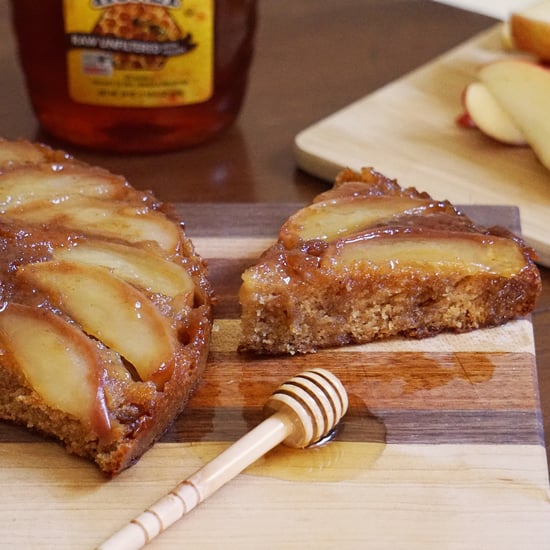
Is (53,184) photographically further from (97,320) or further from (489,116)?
(489,116)

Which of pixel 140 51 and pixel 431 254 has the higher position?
pixel 140 51

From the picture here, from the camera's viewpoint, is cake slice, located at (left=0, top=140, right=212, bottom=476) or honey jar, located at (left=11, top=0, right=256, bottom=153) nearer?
cake slice, located at (left=0, top=140, right=212, bottom=476)

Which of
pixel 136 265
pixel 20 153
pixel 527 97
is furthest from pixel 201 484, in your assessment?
pixel 527 97

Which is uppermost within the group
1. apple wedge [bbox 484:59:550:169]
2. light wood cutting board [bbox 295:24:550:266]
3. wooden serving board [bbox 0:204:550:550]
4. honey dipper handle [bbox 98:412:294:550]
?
apple wedge [bbox 484:59:550:169]

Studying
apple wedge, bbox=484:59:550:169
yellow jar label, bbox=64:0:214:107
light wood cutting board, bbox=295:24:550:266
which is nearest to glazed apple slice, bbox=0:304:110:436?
yellow jar label, bbox=64:0:214:107

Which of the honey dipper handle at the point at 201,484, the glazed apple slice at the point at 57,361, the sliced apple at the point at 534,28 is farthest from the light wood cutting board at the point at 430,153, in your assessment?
the glazed apple slice at the point at 57,361

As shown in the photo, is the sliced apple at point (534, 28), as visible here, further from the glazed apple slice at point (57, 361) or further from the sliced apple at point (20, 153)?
the glazed apple slice at point (57, 361)

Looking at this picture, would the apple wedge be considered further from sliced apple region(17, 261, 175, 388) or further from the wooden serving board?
sliced apple region(17, 261, 175, 388)
